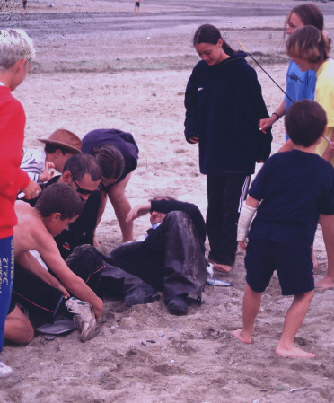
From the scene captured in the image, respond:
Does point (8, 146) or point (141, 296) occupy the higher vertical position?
point (8, 146)

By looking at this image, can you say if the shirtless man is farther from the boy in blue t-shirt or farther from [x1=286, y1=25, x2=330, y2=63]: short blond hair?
[x1=286, y1=25, x2=330, y2=63]: short blond hair

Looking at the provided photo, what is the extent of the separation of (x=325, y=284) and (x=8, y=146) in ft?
8.70

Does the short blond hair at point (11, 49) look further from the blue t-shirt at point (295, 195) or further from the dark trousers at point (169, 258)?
the dark trousers at point (169, 258)

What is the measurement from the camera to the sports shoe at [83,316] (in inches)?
137

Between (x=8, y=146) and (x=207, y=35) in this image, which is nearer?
(x=8, y=146)

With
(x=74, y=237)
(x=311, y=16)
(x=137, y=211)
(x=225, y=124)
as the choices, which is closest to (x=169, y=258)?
(x=137, y=211)

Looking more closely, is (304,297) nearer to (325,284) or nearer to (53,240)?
(325,284)

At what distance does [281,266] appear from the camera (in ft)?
10.3

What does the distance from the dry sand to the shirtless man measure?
0.16m

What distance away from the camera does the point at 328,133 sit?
13.3ft

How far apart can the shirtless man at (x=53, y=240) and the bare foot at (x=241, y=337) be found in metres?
0.84

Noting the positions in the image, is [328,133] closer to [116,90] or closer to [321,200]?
[321,200]

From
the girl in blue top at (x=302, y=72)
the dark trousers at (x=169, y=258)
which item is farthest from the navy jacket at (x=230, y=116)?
the dark trousers at (x=169, y=258)

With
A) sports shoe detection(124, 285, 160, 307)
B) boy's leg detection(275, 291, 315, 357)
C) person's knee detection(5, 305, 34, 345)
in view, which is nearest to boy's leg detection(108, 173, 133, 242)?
sports shoe detection(124, 285, 160, 307)
